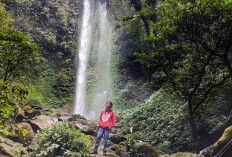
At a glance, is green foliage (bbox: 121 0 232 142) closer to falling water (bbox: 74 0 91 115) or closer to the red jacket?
the red jacket

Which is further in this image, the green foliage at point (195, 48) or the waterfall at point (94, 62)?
the waterfall at point (94, 62)

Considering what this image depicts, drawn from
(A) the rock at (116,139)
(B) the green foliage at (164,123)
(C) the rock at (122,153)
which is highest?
(B) the green foliage at (164,123)

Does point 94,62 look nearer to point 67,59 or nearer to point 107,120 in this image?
point 67,59

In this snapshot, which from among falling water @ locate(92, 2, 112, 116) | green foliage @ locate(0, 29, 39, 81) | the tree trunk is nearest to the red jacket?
the tree trunk

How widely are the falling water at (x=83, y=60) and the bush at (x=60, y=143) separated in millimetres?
12714

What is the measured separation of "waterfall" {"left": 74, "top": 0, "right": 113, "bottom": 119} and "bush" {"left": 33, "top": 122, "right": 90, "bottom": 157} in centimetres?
1207

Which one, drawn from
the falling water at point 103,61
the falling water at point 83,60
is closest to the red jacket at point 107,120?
the falling water at point 103,61

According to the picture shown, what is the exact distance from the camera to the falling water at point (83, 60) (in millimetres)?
18288

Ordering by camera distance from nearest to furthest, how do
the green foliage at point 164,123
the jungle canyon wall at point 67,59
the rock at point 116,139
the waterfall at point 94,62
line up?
the green foliage at point 164,123
the rock at point 116,139
the jungle canyon wall at point 67,59
the waterfall at point 94,62

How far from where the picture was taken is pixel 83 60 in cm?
2109

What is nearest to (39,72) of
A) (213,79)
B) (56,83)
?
(56,83)

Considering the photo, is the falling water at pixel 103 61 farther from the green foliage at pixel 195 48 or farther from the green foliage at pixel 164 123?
the green foliage at pixel 195 48

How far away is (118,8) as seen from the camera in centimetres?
2372

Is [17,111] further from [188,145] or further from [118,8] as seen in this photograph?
[118,8]
